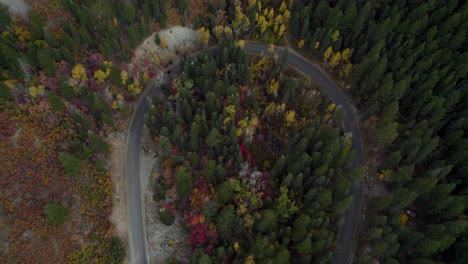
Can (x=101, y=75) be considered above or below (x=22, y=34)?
below

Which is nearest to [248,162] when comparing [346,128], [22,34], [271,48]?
[346,128]

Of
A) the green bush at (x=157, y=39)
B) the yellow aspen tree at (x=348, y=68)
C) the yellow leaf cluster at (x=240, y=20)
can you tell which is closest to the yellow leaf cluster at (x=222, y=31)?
the yellow leaf cluster at (x=240, y=20)

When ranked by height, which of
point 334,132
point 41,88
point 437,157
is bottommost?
point 437,157

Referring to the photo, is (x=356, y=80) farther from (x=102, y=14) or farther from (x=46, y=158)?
(x=46, y=158)

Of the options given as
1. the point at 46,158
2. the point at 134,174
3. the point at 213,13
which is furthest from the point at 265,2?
the point at 46,158

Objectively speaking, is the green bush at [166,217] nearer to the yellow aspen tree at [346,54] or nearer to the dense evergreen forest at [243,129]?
the dense evergreen forest at [243,129]

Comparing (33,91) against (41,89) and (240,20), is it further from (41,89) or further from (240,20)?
(240,20)

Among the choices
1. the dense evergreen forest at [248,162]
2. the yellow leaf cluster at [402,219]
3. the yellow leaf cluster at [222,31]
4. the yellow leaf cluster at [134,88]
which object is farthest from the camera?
the yellow leaf cluster at [222,31]
